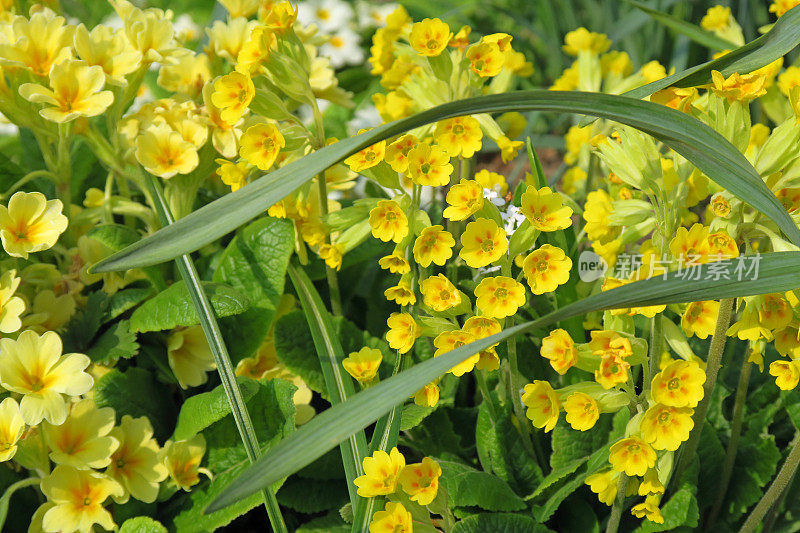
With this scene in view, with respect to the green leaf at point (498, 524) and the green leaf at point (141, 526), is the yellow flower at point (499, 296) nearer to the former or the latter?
the green leaf at point (498, 524)

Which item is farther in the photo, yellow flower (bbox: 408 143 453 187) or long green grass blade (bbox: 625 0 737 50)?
long green grass blade (bbox: 625 0 737 50)

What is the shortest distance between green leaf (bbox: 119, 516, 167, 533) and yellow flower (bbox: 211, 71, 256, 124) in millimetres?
713

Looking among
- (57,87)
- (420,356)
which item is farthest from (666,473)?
(57,87)

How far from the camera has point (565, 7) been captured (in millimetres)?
3170

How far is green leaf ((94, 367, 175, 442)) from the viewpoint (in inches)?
61.9

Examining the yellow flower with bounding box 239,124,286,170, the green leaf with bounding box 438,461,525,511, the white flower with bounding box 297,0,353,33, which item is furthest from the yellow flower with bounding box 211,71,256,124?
the white flower with bounding box 297,0,353,33

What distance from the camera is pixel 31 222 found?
1.48m

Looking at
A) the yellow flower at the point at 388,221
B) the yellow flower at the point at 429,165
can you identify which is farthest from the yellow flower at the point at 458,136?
the yellow flower at the point at 388,221

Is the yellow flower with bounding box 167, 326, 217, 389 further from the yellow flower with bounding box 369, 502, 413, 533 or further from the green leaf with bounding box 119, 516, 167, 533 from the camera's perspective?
the yellow flower with bounding box 369, 502, 413, 533

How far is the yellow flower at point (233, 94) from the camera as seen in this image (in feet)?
4.75

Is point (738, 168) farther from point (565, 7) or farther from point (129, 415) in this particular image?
point (565, 7)

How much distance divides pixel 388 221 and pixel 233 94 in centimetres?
39

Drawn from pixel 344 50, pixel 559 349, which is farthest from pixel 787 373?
pixel 344 50

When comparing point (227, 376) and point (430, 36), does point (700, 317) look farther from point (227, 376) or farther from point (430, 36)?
point (227, 376)
